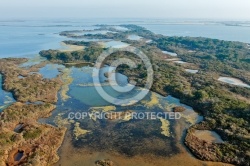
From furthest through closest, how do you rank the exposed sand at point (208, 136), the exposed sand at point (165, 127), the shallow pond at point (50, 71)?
1. the shallow pond at point (50, 71)
2. the exposed sand at point (165, 127)
3. the exposed sand at point (208, 136)

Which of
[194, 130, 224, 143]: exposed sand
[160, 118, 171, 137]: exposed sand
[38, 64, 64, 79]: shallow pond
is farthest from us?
[38, 64, 64, 79]: shallow pond

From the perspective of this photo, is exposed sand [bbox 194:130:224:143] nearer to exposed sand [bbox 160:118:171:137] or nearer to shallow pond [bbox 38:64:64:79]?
exposed sand [bbox 160:118:171:137]

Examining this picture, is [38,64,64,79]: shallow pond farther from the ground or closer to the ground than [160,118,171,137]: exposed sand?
farther from the ground

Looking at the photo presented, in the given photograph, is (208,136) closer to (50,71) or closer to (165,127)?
(165,127)

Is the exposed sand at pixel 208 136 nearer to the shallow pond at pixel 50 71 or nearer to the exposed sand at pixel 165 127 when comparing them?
the exposed sand at pixel 165 127

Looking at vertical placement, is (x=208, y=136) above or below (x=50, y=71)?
below

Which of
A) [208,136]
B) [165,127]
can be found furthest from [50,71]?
[208,136]

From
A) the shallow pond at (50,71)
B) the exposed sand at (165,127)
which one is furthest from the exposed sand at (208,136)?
the shallow pond at (50,71)

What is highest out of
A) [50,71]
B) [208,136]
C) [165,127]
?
[50,71]

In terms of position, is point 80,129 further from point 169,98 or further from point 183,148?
point 169,98

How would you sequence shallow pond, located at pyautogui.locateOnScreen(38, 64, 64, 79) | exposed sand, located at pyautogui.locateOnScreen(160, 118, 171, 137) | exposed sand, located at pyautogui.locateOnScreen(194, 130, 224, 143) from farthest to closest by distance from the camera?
shallow pond, located at pyautogui.locateOnScreen(38, 64, 64, 79) < exposed sand, located at pyautogui.locateOnScreen(160, 118, 171, 137) < exposed sand, located at pyautogui.locateOnScreen(194, 130, 224, 143)

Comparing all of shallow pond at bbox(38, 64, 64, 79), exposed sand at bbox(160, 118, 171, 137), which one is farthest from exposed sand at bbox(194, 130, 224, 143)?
shallow pond at bbox(38, 64, 64, 79)
